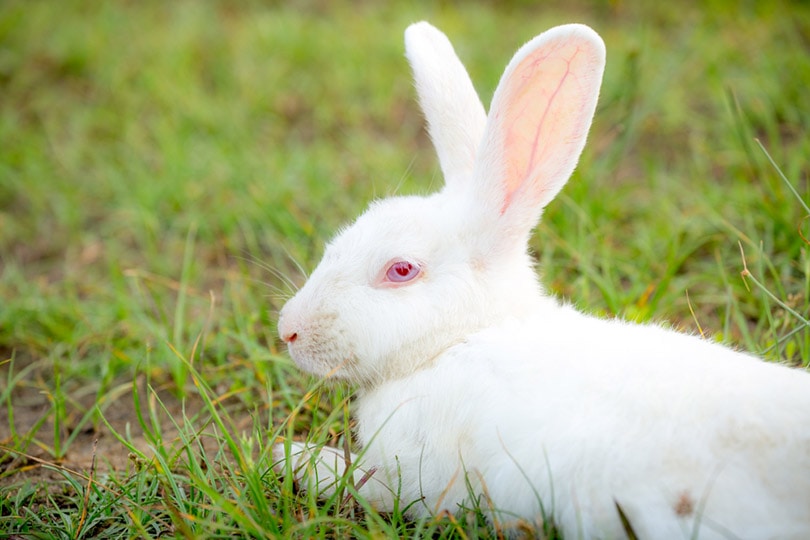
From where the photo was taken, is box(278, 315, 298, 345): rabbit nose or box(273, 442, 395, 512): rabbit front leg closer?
box(273, 442, 395, 512): rabbit front leg

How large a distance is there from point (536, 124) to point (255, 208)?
2026 millimetres

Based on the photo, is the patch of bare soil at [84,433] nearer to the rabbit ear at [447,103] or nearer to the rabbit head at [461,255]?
the rabbit head at [461,255]

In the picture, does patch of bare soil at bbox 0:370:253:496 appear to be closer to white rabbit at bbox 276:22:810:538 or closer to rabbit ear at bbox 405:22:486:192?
white rabbit at bbox 276:22:810:538

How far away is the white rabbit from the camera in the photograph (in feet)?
5.81

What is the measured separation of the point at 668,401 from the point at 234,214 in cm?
266

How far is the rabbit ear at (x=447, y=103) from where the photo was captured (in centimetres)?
265

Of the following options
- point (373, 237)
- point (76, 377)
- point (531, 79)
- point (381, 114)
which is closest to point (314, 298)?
point (373, 237)

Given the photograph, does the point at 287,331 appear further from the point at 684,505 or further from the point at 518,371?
the point at 684,505

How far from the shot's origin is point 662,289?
2.96 meters

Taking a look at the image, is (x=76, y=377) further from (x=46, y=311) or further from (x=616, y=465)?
(x=616, y=465)

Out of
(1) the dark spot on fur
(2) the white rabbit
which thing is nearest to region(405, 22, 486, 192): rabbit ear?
(2) the white rabbit

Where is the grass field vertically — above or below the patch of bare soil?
above

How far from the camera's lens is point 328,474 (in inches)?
91.1

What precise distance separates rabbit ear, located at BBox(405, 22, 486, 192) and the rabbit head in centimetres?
27
